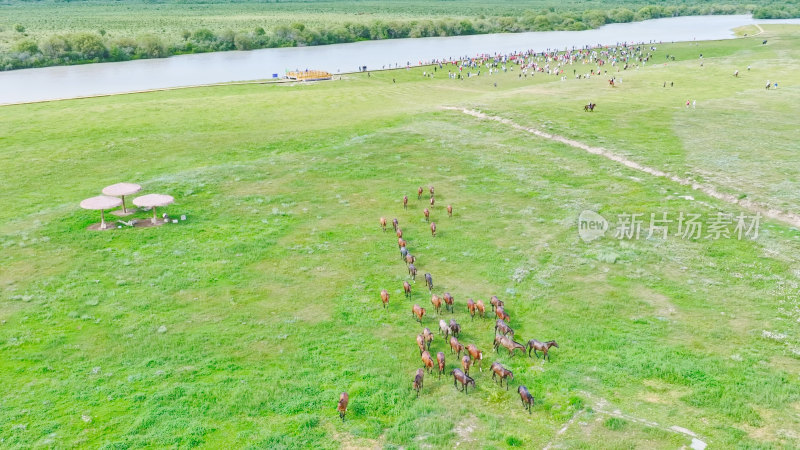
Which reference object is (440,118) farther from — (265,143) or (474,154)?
(265,143)

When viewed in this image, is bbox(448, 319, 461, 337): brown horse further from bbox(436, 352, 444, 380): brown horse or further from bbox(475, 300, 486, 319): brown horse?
bbox(436, 352, 444, 380): brown horse

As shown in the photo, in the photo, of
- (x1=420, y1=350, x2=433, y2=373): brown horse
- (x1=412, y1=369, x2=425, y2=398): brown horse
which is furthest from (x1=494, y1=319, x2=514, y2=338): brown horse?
(x1=412, y1=369, x2=425, y2=398): brown horse

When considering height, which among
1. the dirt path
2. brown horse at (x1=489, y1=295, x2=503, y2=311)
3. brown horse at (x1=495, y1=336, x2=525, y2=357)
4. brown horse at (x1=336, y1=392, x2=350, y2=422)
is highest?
the dirt path

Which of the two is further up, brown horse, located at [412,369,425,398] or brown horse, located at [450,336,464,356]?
brown horse, located at [450,336,464,356]

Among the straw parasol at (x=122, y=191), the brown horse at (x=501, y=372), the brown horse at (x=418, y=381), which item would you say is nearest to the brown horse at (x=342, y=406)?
the brown horse at (x=418, y=381)

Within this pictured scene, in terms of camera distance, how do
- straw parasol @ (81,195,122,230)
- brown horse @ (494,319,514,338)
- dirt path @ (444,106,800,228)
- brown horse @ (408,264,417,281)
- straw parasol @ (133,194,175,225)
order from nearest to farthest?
brown horse @ (494,319,514,338)
brown horse @ (408,264,417,281)
straw parasol @ (81,195,122,230)
dirt path @ (444,106,800,228)
straw parasol @ (133,194,175,225)

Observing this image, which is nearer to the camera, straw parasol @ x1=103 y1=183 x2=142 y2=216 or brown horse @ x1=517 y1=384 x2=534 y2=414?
brown horse @ x1=517 y1=384 x2=534 y2=414

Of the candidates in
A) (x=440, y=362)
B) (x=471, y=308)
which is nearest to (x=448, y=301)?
(x=471, y=308)

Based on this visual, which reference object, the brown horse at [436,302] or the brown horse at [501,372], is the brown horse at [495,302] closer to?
the brown horse at [436,302]
